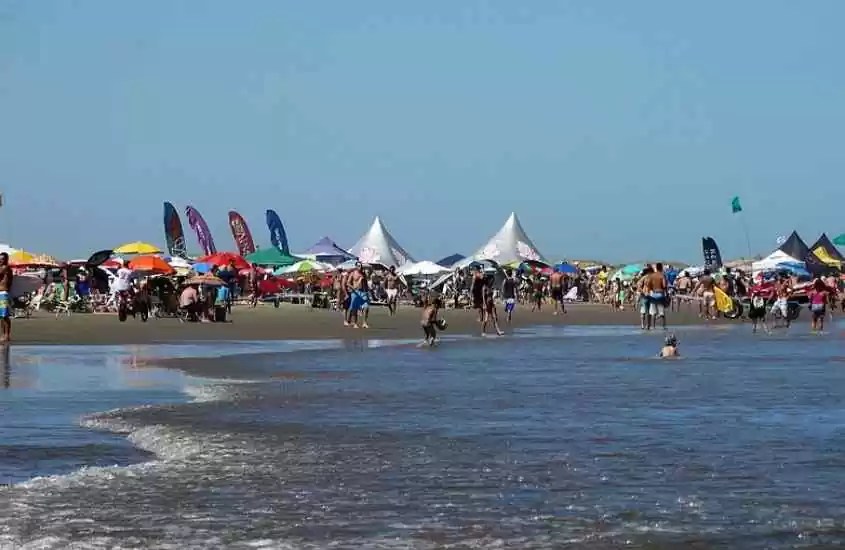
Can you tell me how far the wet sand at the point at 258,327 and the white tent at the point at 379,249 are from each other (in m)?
33.4

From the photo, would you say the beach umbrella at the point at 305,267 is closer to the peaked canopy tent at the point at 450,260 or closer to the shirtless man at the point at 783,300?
the peaked canopy tent at the point at 450,260

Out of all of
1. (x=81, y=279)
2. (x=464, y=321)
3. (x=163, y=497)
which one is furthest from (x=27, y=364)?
(x=81, y=279)

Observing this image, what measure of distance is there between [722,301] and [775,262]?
3540cm

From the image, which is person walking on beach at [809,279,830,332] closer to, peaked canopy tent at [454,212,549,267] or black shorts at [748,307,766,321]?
black shorts at [748,307,766,321]

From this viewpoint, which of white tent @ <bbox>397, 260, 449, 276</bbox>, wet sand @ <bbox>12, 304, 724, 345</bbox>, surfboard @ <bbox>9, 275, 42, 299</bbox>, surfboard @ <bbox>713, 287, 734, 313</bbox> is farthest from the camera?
white tent @ <bbox>397, 260, 449, 276</bbox>

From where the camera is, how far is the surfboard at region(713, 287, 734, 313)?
42.6 metres

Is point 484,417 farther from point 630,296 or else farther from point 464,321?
point 630,296

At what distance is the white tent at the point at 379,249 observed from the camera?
268 ft

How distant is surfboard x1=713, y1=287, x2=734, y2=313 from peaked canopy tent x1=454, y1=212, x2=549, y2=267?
37614 millimetres

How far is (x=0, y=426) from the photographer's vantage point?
11875mm

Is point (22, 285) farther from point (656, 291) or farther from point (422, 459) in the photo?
point (422, 459)

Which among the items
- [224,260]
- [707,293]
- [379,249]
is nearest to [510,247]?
[379,249]

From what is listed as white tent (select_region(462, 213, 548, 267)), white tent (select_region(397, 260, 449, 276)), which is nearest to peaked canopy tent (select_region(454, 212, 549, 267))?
white tent (select_region(462, 213, 548, 267))

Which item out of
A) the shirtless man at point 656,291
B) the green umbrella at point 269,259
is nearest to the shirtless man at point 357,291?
the shirtless man at point 656,291
